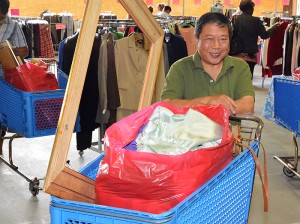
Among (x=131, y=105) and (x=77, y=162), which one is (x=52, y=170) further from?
(x=77, y=162)

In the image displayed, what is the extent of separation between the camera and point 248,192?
1.88 m

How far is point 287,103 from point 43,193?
6.84 feet

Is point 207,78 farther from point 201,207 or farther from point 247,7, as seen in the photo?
point 247,7

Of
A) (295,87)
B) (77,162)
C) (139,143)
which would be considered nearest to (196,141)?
(139,143)

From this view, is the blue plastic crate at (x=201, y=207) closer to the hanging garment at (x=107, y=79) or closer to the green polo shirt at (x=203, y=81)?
the green polo shirt at (x=203, y=81)

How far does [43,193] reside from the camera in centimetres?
409

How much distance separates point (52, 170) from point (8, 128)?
8.32 feet

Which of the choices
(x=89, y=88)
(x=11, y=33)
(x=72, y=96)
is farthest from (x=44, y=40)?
(x=72, y=96)

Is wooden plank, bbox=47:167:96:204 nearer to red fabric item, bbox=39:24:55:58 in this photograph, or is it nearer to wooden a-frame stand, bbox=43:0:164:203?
wooden a-frame stand, bbox=43:0:164:203

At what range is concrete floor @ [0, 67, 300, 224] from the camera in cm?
368

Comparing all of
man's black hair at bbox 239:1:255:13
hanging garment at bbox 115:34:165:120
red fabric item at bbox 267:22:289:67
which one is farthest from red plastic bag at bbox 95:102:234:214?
red fabric item at bbox 267:22:289:67

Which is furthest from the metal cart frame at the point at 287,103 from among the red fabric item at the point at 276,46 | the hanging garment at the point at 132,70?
the red fabric item at the point at 276,46

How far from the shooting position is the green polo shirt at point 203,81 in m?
2.61

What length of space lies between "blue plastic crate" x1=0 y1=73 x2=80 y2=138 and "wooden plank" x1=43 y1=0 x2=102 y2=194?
213 centimetres
